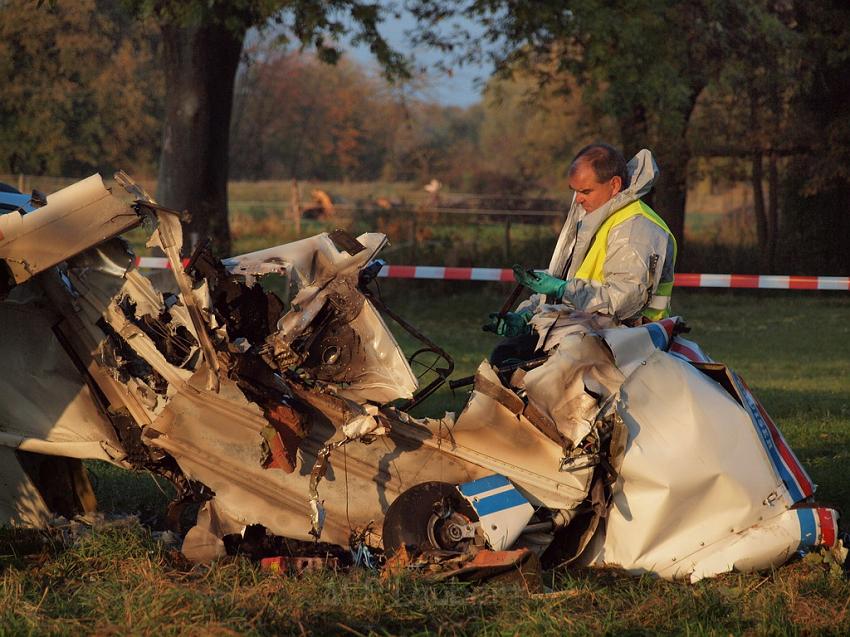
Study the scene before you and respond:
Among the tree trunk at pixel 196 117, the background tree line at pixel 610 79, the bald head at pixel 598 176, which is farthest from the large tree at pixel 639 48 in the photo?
the bald head at pixel 598 176

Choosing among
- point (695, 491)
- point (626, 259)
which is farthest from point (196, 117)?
point (695, 491)

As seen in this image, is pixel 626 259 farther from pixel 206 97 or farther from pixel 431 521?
pixel 206 97

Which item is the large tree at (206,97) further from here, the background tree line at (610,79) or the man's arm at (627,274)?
the man's arm at (627,274)

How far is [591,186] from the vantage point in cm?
566

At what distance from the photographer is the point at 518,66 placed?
75.3 ft

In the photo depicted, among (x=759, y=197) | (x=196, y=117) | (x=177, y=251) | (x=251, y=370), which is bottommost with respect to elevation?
(x=759, y=197)

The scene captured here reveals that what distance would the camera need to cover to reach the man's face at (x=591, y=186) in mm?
5652

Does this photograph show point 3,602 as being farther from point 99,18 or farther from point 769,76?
point 99,18

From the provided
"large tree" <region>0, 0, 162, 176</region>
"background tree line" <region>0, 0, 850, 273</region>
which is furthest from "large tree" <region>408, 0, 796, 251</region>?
"large tree" <region>0, 0, 162, 176</region>

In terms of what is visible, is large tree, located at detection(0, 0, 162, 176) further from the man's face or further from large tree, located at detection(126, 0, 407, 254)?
the man's face

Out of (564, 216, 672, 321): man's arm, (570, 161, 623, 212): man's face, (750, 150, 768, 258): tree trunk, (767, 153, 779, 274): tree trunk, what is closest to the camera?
(564, 216, 672, 321): man's arm

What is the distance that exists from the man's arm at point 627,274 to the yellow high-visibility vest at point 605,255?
0.05 meters

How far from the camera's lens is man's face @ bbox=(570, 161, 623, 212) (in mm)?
5652

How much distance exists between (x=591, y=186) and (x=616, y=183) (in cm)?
12
